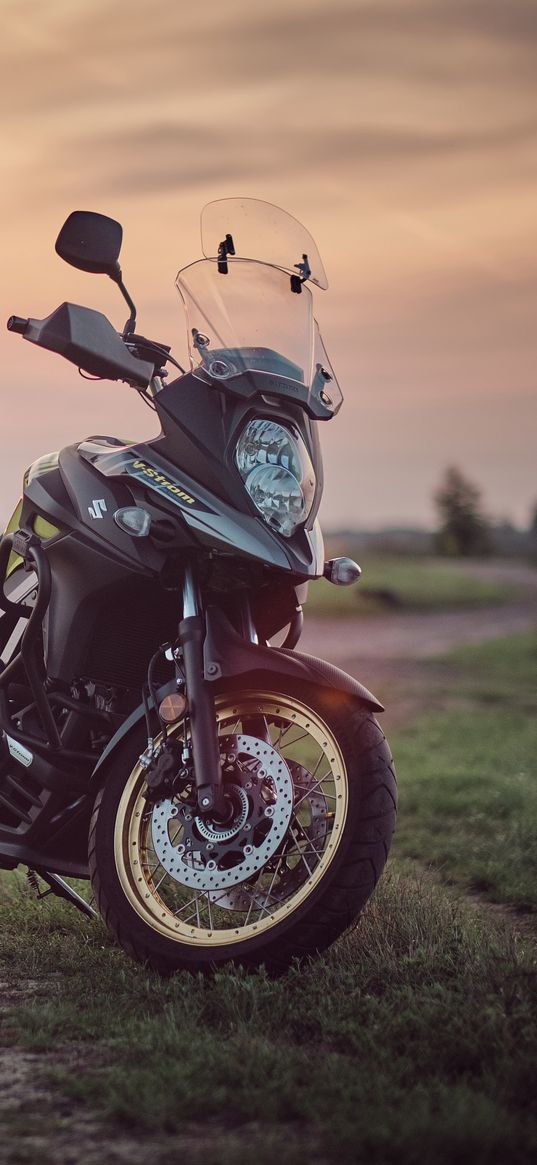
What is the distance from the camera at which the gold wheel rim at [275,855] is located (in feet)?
13.1

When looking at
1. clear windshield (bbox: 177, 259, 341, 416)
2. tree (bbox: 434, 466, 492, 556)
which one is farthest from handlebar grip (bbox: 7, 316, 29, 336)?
tree (bbox: 434, 466, 492, 556)

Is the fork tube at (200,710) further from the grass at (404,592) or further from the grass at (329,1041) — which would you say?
the grass at (404,592)

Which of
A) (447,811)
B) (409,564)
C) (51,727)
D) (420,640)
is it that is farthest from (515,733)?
(409,564)

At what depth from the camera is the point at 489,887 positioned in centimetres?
601

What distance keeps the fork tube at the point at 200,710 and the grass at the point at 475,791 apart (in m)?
2.28

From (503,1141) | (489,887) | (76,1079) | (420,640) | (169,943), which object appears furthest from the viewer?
(420,640)

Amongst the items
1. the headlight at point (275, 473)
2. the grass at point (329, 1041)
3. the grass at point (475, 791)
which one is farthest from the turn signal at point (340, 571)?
the grass at point (475, 791)

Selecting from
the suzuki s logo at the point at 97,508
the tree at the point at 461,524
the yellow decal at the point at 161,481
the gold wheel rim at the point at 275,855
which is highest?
the tree at the point at 461,524

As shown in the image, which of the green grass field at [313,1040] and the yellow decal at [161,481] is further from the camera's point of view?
the yellow decal at [161,481]

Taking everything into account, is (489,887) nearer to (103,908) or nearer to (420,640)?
(103,908)

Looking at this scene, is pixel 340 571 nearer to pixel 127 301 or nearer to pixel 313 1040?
pixel 127 301

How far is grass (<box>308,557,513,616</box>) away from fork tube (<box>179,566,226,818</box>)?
24892mm

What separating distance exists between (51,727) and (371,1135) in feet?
6.43

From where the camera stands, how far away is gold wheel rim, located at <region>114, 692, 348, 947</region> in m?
4.00
